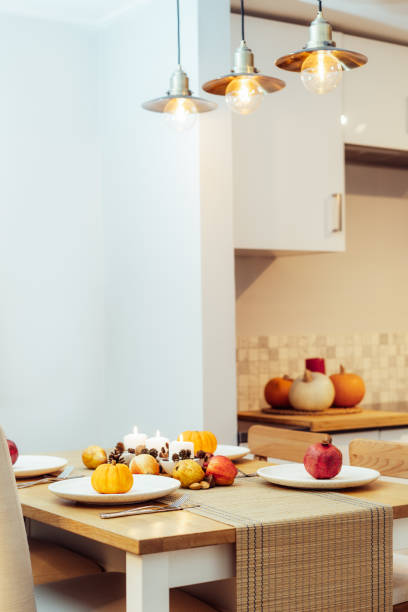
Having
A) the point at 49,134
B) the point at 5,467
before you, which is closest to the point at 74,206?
the point at 49,134

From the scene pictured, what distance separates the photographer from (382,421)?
340 centimetres

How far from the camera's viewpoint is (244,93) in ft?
7.75

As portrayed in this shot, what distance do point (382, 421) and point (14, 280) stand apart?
1581 mm

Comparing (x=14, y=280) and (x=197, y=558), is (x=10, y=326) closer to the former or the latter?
(x=14, y=280)

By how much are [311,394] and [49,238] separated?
1265 mm

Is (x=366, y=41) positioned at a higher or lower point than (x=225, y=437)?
higher

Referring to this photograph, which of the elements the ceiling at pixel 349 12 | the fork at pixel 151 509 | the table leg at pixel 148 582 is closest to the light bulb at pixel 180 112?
the ceiling at pixel 349 12

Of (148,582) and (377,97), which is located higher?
(377,97)

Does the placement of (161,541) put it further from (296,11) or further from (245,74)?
(296,11)

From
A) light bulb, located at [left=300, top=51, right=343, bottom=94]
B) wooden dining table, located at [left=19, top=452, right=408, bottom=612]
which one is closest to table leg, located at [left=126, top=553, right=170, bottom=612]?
wooden dining table, located at [left=19, top=452, right=408, bottom=612]

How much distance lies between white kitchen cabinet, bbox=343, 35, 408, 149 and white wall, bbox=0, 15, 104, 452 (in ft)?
3.62

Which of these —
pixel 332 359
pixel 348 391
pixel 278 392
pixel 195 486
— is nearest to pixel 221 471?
pixel 195 486

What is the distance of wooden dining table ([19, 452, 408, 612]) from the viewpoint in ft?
4.60

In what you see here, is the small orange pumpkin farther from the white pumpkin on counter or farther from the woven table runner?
the woven table runner
